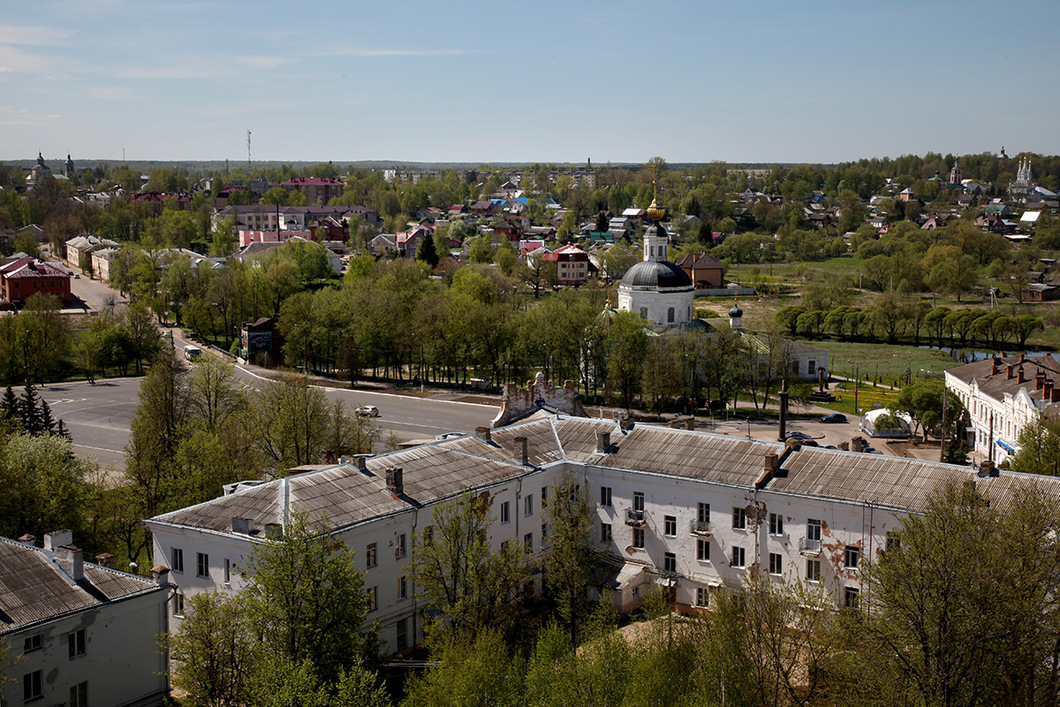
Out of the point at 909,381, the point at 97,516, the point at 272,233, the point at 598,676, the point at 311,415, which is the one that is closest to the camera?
the point at 598,676

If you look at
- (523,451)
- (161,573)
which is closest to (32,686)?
(161,573)

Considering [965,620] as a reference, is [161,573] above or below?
below

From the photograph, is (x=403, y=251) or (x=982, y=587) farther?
(x=403, y=251)

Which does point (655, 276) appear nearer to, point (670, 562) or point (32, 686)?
point (670, 562)

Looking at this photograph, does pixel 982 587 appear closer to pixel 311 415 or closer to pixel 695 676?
pixel 695 676

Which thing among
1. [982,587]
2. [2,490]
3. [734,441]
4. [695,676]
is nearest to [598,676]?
[695,676]

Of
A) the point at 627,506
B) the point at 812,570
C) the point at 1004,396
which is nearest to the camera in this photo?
the point at 812,570

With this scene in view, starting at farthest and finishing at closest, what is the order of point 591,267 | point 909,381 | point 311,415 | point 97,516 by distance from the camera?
point 591,267, point 909,381, point 311,415, point 97,516
